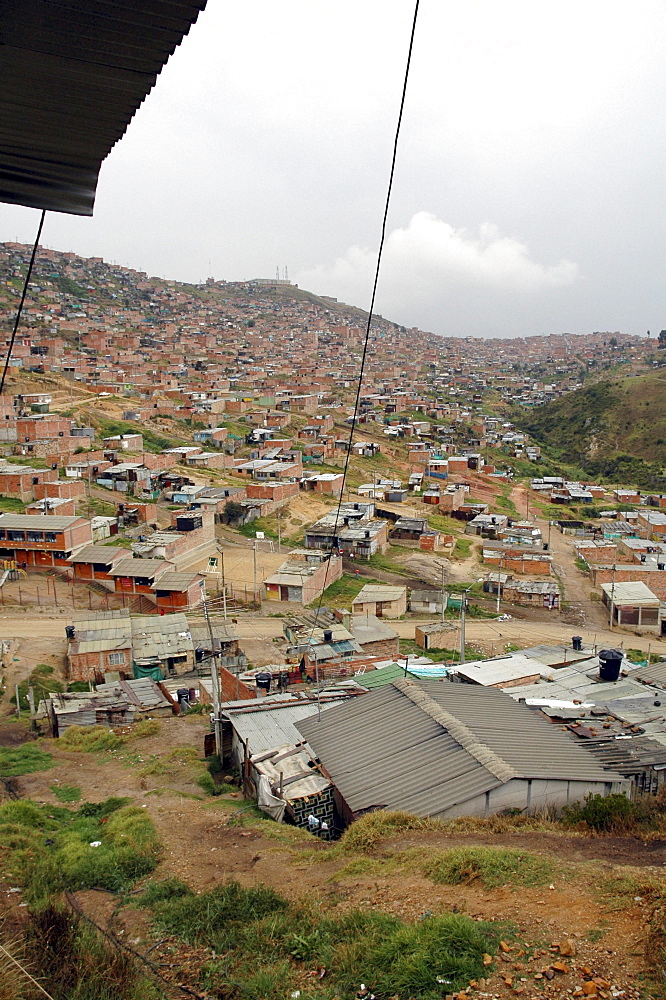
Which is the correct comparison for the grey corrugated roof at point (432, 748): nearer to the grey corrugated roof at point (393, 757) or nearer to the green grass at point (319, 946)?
the grey corrugated roof at point (393, 757)

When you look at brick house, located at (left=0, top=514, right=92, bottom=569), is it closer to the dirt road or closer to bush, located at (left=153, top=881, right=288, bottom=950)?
the dirt road

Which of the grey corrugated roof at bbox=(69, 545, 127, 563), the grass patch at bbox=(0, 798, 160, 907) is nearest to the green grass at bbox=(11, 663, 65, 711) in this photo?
the grass patch at bbox=(0, 798, 160, 907)

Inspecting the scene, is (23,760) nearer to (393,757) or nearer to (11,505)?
(393,757)

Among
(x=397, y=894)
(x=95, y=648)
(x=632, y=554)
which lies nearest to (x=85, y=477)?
(x=95, y=648)

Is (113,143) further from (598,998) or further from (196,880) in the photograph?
(196,880)

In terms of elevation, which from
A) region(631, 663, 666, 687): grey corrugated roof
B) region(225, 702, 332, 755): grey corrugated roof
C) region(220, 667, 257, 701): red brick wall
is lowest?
region(220, 667, 257, 701): red brick wall

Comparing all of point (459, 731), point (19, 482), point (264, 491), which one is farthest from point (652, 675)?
point (19, 482)
